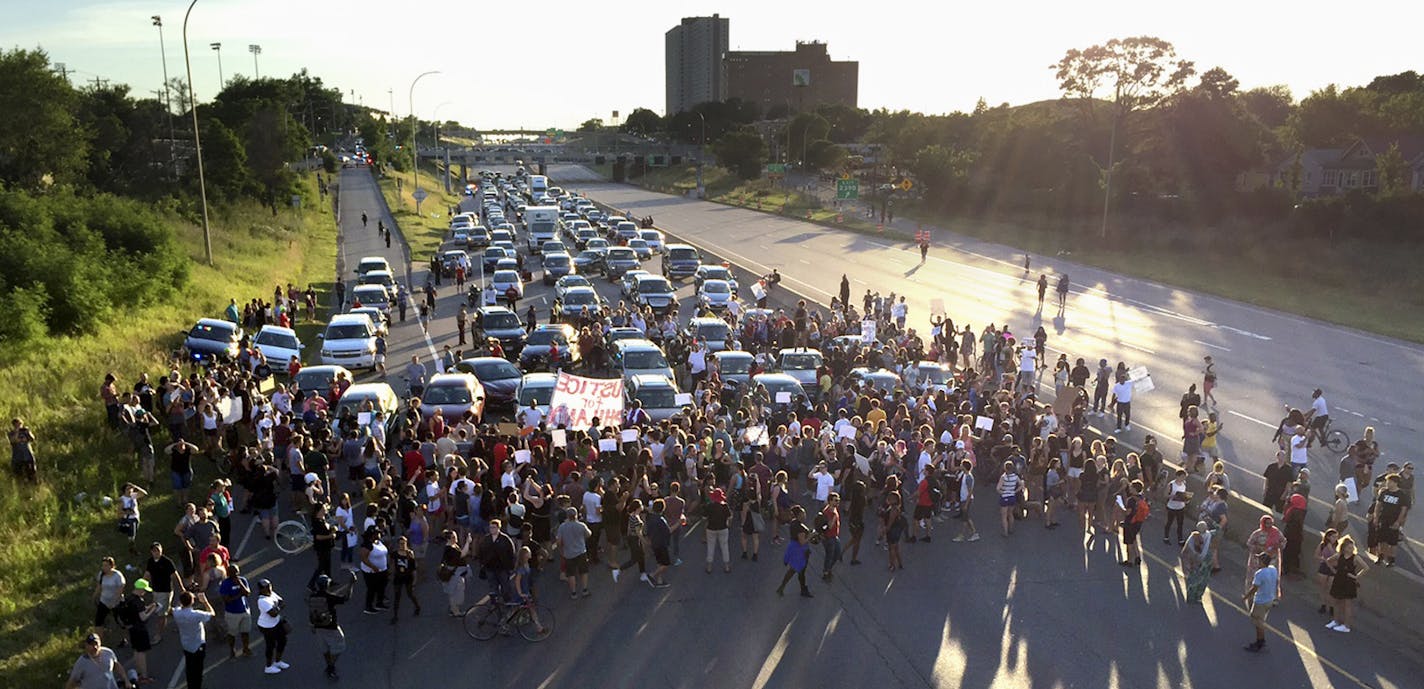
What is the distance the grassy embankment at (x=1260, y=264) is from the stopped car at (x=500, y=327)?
96.2 feet

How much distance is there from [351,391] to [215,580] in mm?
9069

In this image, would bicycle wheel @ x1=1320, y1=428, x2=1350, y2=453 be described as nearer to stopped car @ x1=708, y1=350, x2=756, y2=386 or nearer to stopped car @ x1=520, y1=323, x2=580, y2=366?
stopped car @ x1=708, y1=350, x2=756, y2=386

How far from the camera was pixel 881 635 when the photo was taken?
42.2 ft

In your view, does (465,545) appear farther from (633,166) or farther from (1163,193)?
(633,166)

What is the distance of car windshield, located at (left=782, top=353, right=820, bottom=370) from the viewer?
24.9 metres

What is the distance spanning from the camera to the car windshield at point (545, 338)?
28328mm

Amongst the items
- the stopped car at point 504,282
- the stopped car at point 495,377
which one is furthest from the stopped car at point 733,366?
the stopped car at point 504,282

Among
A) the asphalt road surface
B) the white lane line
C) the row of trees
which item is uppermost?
the row of trees

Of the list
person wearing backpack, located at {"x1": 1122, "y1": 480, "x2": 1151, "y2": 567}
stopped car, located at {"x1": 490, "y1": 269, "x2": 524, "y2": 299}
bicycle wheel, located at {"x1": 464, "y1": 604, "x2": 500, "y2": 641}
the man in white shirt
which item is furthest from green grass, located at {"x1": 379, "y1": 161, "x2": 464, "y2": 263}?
person wearing backpack, located at {"x1": 1122, "y1": 480, "x2": 1151, "y2": 567}

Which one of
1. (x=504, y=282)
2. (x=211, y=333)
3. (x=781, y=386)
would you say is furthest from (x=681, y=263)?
(x=781, y=386)

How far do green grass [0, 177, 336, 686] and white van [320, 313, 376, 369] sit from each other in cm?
413

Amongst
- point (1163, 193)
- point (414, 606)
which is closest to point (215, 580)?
point (414, 606)

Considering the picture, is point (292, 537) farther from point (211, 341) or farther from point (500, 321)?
point (500, 321)

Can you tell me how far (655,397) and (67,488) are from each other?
10.9 m
